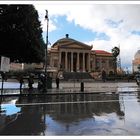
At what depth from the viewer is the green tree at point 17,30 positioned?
25688mm

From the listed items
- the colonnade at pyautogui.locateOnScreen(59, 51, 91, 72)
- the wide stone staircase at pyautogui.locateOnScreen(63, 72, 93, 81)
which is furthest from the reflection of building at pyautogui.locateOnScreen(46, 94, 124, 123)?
the colonnade at pyautogui.locateOnScreen(59, 51, 91, 72)

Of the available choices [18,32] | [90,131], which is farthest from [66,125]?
[18,32]

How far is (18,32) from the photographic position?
26.3 m

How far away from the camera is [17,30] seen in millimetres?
26219

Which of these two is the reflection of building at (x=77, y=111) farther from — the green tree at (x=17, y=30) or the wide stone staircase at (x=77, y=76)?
the wide stone staircase at (x=77, y=76)

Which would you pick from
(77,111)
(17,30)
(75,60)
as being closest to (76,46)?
(75,60)

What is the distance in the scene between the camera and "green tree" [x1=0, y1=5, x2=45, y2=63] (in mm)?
25688

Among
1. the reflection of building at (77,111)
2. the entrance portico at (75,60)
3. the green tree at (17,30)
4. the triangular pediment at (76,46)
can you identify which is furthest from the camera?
the entrance portico at (75,60)

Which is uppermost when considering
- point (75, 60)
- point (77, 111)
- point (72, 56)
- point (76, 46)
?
point (76, 46)

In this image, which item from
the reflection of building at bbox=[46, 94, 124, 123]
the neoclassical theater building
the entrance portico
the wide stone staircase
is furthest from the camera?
the entrance portico

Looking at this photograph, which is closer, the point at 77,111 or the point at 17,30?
the point at 77,111

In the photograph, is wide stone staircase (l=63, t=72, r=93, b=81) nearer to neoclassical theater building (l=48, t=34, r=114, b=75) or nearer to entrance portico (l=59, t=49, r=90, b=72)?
neoclassical theater building (l=48, t=34, r=114, b=75)

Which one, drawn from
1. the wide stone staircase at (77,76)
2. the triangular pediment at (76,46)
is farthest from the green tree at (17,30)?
the triangular pediment at (76,46)

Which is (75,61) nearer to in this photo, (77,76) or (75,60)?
(75,60)
